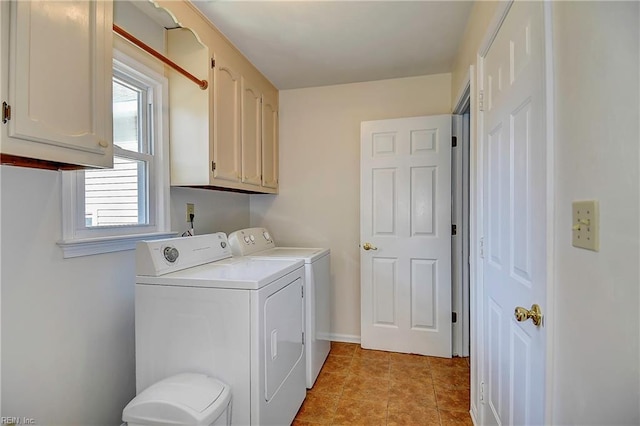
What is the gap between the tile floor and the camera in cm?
188

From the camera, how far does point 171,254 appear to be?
65.7 inches

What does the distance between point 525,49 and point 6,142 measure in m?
1.66

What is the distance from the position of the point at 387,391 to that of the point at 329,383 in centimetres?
40

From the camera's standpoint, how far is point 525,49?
3.54ft

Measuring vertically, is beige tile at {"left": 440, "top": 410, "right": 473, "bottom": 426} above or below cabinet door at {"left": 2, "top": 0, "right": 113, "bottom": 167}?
below

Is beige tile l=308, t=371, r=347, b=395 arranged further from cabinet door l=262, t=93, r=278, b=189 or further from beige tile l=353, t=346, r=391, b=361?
cabinet door l=262, t=93, r=278, b=189

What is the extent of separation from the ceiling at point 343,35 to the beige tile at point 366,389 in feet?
7.80

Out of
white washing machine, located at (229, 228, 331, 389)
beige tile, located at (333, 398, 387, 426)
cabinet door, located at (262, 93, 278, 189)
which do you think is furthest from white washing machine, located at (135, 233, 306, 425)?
cabinet door, located at (262, 93, 278, 189)

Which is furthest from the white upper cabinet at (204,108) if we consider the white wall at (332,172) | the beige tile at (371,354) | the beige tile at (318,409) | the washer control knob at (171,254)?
the beige tile at (371,354)

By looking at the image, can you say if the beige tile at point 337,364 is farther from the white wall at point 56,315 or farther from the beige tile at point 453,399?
the white wall at point 56,315

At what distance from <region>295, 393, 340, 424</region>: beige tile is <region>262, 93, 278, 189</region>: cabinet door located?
5.51 feet

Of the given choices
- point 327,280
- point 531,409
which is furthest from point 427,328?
point 531,409

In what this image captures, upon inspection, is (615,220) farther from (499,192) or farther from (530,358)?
(499,192)

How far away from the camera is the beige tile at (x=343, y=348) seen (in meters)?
2.74
